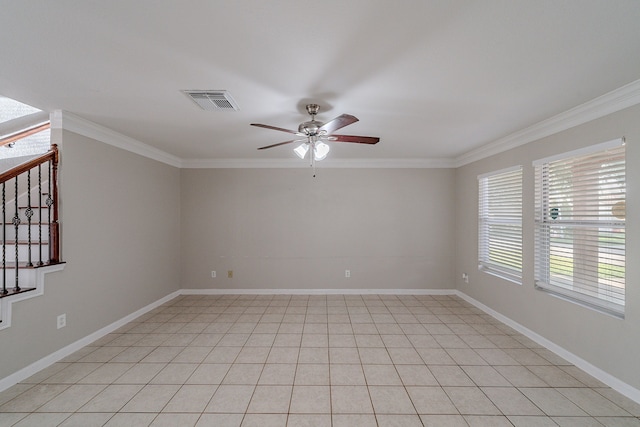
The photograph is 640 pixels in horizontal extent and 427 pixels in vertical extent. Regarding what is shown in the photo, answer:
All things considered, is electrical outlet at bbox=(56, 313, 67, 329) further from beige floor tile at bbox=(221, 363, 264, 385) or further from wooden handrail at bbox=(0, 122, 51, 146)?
wooden handrail at bbox=(0, 122, 51, 146)

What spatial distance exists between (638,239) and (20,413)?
4811 millimetres

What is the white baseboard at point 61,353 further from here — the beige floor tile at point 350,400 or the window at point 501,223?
the window at point 501,223

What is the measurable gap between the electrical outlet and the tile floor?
0.35 meters

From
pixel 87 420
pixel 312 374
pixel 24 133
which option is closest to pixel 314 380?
pixel 312 374

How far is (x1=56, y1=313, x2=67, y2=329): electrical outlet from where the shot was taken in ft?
8.65

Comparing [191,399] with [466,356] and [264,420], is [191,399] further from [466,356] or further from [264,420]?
[466,356]

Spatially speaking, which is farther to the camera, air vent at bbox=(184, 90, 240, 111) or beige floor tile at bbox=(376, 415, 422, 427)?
air vent at bbox=(184, 90, 240, 111)

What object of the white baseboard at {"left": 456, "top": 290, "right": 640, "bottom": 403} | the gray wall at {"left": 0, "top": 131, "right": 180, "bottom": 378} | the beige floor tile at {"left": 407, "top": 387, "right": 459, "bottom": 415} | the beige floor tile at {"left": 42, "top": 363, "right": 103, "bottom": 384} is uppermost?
the gray wall at {"left": 0, "top": 131, "right": 180, "bottom": 378}

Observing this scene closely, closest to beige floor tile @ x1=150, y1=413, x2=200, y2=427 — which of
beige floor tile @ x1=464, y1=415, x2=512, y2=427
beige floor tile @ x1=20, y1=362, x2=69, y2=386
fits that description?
beige floor tile @ x1=20, y1=362, x2=69, y2=386

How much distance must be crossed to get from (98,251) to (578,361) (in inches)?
202

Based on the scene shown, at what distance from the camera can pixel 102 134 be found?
3152 millimetres

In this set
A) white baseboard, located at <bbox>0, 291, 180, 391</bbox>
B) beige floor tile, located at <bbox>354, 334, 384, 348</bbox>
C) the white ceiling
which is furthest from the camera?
beige floor tile, located at <bbox>354, 334, 384, 348</bbox>

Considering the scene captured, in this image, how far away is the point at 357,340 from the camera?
3096mm

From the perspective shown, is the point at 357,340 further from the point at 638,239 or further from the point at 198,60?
the point at 198,60
